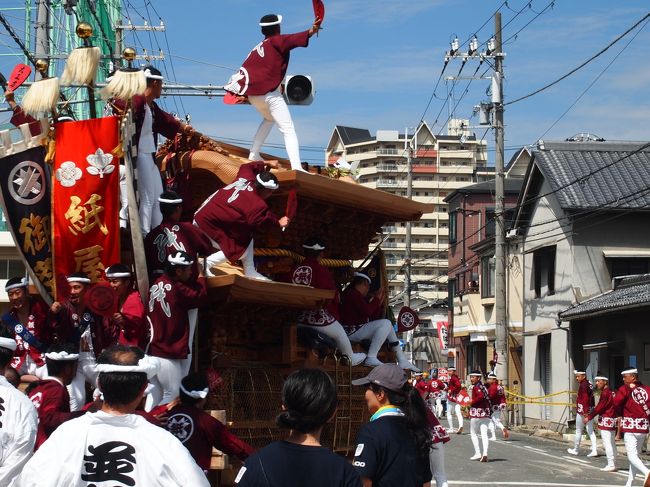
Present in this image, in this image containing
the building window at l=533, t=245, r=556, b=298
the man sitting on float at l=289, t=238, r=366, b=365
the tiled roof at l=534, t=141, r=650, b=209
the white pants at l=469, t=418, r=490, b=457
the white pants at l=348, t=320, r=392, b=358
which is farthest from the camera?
the building window at l=533, t=245, r=556, b=298

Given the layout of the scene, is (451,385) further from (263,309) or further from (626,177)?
(263,309)

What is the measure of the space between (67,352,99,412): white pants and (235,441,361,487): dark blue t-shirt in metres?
3.29

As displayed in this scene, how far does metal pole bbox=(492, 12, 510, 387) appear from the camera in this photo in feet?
107

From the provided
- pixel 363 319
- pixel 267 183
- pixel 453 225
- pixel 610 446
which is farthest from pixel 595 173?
pixel 267 183

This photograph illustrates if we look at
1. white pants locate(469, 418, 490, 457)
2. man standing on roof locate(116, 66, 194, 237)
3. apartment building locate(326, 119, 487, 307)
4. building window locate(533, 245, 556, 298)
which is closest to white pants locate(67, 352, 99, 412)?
man standing on roof locate(116, 66, 194, 237)

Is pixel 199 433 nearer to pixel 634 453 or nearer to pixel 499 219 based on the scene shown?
pixel 634 453

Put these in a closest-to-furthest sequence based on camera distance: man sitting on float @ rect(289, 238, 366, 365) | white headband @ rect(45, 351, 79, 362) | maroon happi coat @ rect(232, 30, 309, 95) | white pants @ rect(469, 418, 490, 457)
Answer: white headband @ rect(45, 351, 79, 362) → man sitting on float @ rect(289, 238, 366, 365) → maroon happi coat @ rect(232, 30, 309, 95) → white pants @ rect(469, 418, 490, 457)

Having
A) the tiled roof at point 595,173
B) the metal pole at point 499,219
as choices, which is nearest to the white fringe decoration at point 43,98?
the metal pole at point 499,219

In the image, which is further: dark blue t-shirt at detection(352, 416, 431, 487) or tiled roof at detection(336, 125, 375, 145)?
tiled roof at detection(336, 125, 375, 145)

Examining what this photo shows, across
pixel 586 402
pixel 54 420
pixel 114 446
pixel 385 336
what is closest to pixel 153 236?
pixel 54 420

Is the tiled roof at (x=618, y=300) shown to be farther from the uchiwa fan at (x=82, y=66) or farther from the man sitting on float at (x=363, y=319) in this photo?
the uchiwa fan at (x=82, y=66)

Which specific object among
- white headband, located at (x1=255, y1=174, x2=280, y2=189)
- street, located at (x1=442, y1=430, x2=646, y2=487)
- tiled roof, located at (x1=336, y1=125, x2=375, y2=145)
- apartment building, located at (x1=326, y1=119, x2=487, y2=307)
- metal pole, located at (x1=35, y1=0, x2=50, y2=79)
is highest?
tiled roof, located at (x1=336, y1=125, x2=375, y2=145)

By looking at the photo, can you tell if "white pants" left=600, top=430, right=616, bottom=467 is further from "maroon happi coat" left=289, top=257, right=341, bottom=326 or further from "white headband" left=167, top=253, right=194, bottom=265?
"white headband" left=167, top=253, right=194, bottom=265

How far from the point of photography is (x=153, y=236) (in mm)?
7934
